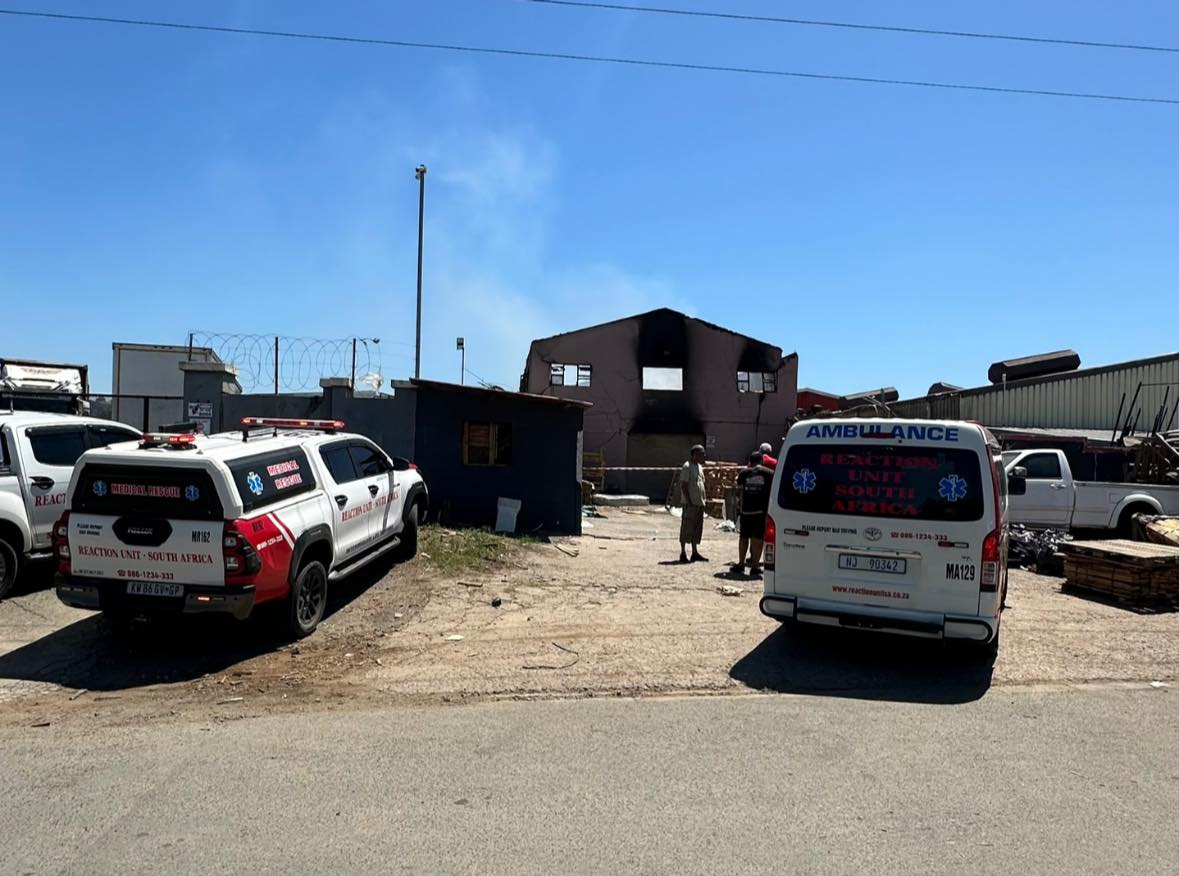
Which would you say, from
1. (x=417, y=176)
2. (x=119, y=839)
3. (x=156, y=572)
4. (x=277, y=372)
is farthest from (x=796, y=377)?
(x=119, y=839)

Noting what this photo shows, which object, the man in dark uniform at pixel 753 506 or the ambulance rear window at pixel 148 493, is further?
the man in dark uniform at pixel 753 506

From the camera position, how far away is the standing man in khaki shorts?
489 inches

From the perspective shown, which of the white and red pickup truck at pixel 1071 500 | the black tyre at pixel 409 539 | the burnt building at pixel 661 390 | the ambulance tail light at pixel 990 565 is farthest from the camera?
the burnt building at pixel 661 390

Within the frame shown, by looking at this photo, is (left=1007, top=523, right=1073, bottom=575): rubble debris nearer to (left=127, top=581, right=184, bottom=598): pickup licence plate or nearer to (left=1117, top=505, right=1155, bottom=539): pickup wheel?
(left=1117, top=505, right=1155, bottom=539): pickup wheel

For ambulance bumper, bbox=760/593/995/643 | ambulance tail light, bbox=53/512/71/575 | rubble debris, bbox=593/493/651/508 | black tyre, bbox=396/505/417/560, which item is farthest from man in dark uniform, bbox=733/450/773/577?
rubble debris, bbox=593/493/651/508

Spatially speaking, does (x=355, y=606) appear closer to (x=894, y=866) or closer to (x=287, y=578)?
(x=287, y=578)

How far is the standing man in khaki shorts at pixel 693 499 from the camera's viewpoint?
12.4m

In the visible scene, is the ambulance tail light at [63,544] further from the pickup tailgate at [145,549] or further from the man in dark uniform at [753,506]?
the man in dark uniform at [753,506]

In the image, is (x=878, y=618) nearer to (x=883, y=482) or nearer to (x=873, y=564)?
(x=873, y=564)

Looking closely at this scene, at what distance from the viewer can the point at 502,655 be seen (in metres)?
7.17

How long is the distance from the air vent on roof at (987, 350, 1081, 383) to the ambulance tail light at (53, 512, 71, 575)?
33.0 metres

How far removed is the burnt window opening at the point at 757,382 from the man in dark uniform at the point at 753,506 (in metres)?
21.6

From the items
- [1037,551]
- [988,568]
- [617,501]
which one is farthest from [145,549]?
[617,501]

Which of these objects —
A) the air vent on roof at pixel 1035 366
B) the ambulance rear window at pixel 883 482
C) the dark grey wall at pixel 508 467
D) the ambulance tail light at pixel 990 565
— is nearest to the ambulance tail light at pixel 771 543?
the ambulance rear window at pixel 883 482
